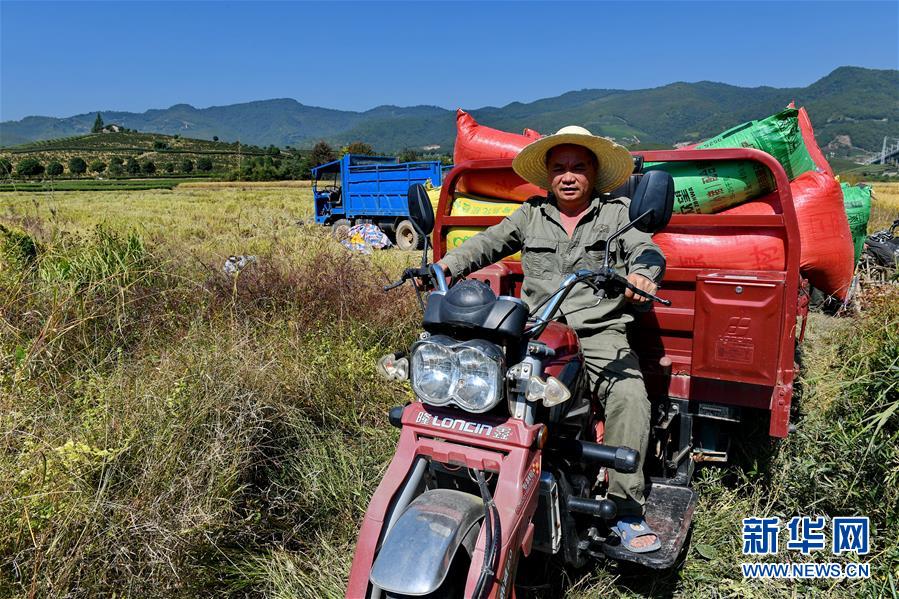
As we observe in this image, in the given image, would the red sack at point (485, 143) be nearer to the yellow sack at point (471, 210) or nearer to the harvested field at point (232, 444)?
the yellow sack at point (471, 210)

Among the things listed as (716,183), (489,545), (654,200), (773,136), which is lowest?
(489,545)

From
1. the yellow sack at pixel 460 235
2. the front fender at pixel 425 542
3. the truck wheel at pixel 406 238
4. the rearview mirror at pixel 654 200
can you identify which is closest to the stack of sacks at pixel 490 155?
the yellow sack at pixel 460 235

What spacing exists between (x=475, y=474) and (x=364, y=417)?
184cm

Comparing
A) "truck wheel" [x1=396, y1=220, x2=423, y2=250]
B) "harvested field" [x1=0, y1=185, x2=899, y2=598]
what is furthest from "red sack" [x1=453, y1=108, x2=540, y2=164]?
"truck wheel" [x1=396, y1=220, x2=423, y2=250]

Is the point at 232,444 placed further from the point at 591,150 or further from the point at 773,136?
the point at 773,136

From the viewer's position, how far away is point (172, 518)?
244 cm

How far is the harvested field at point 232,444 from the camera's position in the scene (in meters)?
2.31

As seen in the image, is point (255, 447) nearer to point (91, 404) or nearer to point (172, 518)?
point (172, 518)

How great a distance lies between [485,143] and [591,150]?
1.38 metres

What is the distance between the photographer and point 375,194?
51.9ft

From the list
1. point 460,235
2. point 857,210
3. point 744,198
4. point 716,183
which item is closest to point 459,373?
point 460,235

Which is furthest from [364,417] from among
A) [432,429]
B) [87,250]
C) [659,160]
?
→ [87,250]

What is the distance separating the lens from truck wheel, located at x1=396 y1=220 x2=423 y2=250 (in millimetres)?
14703

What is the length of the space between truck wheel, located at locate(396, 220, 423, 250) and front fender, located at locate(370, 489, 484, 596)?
12.9 metres
